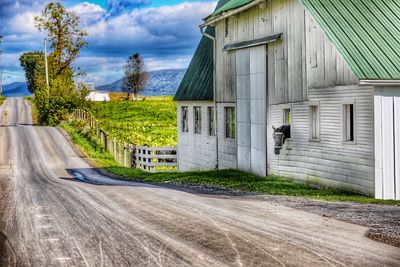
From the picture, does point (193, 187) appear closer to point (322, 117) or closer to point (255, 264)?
point (322, 117)

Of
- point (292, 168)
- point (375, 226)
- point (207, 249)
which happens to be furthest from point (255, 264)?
point (292, 168)

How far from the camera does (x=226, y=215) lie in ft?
43.3

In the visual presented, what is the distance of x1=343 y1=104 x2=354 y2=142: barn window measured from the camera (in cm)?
1908

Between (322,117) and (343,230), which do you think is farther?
(322,117)

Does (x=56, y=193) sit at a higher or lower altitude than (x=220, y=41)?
lower

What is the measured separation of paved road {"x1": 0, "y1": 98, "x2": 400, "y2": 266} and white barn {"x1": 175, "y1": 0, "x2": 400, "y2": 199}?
14.1 ft

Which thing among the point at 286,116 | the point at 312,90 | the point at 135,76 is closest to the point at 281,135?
the point at 286,116

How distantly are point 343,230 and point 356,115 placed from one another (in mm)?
7566

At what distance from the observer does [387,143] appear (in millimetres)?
17797

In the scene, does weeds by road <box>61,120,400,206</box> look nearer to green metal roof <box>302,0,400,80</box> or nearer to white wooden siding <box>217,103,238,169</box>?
white wooden siding <box>217,103,238,169</box>

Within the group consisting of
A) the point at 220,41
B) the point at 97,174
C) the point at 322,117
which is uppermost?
the point at 220,41

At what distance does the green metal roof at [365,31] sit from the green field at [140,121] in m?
26.4

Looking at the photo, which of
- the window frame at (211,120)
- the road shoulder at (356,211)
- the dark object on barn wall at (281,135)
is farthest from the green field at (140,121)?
the road shoulder at (356,211)

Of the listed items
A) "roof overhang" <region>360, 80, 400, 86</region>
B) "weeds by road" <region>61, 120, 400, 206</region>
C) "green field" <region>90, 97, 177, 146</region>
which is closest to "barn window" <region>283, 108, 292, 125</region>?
"weeds by road" <region>61, 120, 400, 206</region>
